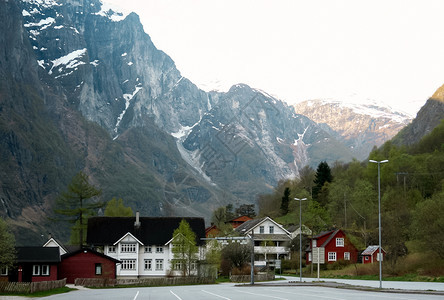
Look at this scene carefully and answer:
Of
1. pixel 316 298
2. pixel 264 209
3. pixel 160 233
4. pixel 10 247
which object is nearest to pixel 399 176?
pixel 160 233

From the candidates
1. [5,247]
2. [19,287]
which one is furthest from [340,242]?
[19,287]

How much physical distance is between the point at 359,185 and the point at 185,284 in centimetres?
5119

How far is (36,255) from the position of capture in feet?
238

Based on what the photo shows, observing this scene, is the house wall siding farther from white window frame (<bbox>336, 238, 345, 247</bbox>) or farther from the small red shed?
white window frame (<bbox>336, 238, 345, 247</bbox>)

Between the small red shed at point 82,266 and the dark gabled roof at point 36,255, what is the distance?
22.8ft

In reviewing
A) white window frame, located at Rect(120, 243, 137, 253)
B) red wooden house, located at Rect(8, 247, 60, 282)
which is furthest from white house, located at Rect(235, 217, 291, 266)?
red wooden house, located at Rect(8, 247, 60, 282)

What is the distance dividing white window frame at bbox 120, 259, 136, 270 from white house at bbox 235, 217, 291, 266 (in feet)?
66.1

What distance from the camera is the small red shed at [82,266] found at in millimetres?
80500

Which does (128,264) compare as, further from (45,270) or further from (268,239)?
(268,239)

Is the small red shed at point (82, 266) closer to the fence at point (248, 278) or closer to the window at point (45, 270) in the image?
the window at point (45, 270)

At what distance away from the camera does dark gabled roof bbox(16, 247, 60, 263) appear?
71.2m

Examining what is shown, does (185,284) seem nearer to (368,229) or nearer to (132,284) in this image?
(132,284)

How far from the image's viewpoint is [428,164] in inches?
4432

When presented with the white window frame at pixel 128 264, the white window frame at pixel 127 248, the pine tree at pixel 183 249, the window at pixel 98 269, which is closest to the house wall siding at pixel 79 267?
the window at pixel 98 269
